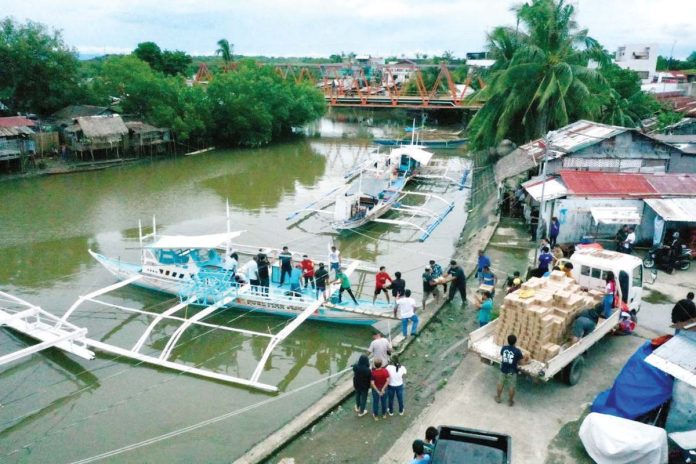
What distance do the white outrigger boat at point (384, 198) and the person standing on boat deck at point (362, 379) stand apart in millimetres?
11914

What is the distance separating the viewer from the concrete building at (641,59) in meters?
72.2

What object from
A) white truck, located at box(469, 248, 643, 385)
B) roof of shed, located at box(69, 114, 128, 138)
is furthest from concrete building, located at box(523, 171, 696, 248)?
roof of shed, located at box(69, 114, 128, 138)

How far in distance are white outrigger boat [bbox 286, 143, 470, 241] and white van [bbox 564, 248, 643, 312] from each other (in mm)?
9065

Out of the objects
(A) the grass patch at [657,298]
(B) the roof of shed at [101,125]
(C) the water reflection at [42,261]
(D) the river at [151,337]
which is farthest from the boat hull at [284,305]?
(B) the roof of shed at [101,125]

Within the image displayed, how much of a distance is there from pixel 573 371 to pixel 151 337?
32.6 ft

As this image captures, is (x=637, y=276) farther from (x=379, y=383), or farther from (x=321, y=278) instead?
(x=321, y=278)

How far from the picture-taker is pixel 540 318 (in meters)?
8.76

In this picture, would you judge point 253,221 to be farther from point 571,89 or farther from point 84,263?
point 571,89

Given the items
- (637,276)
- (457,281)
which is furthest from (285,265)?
(637,276)

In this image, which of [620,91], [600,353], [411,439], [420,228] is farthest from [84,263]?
[620,91]

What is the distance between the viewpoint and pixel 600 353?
10.4 metres

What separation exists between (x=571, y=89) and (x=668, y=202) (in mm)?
13223

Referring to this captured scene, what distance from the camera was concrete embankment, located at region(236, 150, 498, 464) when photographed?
8.04 meters

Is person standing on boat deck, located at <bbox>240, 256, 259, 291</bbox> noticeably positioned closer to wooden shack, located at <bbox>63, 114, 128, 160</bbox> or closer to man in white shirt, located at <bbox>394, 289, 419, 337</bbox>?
man in white shirt, located at <bbox>394, 289, 419, 337</bbox>
